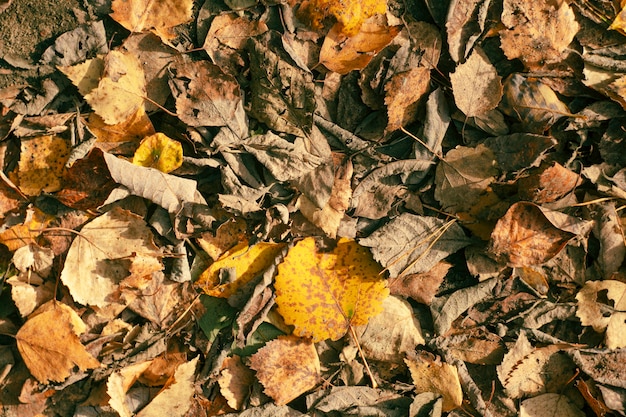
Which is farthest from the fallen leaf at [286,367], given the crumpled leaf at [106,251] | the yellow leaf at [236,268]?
the crumpled leaf at [106,251]

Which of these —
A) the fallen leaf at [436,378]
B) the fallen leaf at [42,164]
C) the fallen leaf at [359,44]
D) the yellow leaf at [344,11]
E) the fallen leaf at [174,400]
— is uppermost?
the yellow leaf at [344,11]

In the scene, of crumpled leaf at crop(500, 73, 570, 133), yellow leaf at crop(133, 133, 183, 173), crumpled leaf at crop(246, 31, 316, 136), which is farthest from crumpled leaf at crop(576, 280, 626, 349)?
yellow leaf at crop(133, 133, 183, 173)

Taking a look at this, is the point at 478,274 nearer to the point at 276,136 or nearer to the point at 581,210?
the point at 581,210

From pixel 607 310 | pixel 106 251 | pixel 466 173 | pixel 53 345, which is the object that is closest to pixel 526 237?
pixel 466 173

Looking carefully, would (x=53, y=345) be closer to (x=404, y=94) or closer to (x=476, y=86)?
Answer: (x=404, y=94)

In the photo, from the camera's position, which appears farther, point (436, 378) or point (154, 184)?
point (436, 378)

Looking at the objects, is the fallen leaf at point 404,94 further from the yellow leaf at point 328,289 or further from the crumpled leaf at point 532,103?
the yellow leaf at point 328,289
